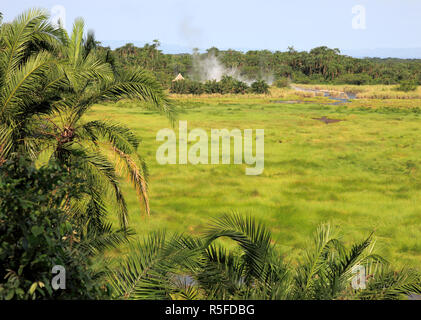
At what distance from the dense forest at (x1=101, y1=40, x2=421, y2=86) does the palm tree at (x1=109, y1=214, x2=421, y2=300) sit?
77.9 metres

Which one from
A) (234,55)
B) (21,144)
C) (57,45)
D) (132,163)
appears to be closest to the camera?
(21,144)

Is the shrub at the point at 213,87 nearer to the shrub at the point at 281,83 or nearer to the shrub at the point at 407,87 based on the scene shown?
the shrub at the point at 281,83

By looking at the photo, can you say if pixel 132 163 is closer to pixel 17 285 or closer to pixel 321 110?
pixel 17 285

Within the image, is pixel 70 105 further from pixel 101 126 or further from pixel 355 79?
pixel 355 79

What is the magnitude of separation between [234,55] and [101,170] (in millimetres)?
99434

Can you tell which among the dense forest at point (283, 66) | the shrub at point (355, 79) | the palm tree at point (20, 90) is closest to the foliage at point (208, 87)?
the dense forest at point (283, 66)

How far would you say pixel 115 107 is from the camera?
49000 mm

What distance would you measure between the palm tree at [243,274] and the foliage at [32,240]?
1141 mm

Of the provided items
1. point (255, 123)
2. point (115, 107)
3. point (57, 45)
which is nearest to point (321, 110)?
point (255, 123)

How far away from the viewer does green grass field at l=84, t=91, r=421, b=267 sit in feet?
45.5

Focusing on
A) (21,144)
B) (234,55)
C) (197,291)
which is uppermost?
(234,55)

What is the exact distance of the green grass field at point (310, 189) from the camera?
13.9 meters

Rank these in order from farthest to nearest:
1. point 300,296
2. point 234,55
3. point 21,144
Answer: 1. point 234,55
2. point 21,144
3. point 300,296

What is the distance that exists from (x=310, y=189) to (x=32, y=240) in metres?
15.4
